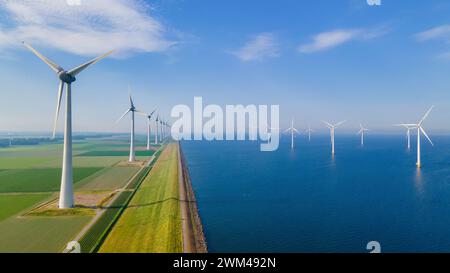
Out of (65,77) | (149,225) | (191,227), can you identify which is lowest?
(191,227)

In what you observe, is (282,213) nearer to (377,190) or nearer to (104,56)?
(377,190)

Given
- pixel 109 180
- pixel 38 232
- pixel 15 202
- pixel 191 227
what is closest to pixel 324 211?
pixel 191 227

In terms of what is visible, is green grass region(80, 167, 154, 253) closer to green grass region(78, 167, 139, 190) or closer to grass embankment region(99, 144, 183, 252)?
grass embankment region(99, 144, 183, 252)

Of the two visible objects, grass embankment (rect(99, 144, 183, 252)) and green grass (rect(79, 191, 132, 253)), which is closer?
green grass (rect(79, 191, 132, 253))

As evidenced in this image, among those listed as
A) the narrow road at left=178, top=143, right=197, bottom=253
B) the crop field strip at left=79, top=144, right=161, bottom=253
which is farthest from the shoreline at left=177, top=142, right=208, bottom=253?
the crop field strip at left=79, top=144, right=161, bottom=253

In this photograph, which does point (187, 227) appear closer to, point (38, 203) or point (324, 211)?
point (324, 211)
